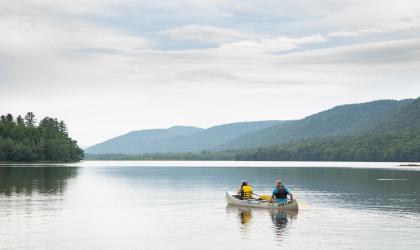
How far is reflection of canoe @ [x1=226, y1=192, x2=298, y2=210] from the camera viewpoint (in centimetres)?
5922

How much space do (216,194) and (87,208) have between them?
80.0 ft

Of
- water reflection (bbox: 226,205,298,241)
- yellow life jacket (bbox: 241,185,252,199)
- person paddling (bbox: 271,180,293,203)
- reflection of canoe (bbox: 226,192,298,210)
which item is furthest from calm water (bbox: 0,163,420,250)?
yellow life jacket (bbox: 241,185,252,199)

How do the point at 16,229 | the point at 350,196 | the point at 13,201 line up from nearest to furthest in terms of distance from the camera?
1. the point at 16,229
2. the point at 13,201
3. the point at 350,196

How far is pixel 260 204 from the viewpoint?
205ft

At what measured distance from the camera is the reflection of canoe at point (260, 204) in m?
59.2

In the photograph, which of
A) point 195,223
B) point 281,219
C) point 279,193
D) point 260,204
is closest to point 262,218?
point 281,219

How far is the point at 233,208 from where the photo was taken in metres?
63.5

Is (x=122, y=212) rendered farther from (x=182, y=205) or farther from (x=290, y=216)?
(x=290, y=216)

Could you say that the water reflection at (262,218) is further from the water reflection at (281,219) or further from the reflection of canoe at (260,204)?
the reflection of canoe at (260,204)

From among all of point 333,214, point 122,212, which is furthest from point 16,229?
point 333,214

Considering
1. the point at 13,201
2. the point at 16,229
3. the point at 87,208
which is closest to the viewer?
the point at 16,229

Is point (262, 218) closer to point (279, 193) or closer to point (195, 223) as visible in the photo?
point (279, 193)

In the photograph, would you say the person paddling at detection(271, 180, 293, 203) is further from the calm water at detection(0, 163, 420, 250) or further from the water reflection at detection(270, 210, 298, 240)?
the calm water at detection(0, 163, 420, 250)

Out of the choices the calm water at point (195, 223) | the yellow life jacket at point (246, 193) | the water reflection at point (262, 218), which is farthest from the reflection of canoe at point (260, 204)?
the yellow life jacket at point (246, 193)
